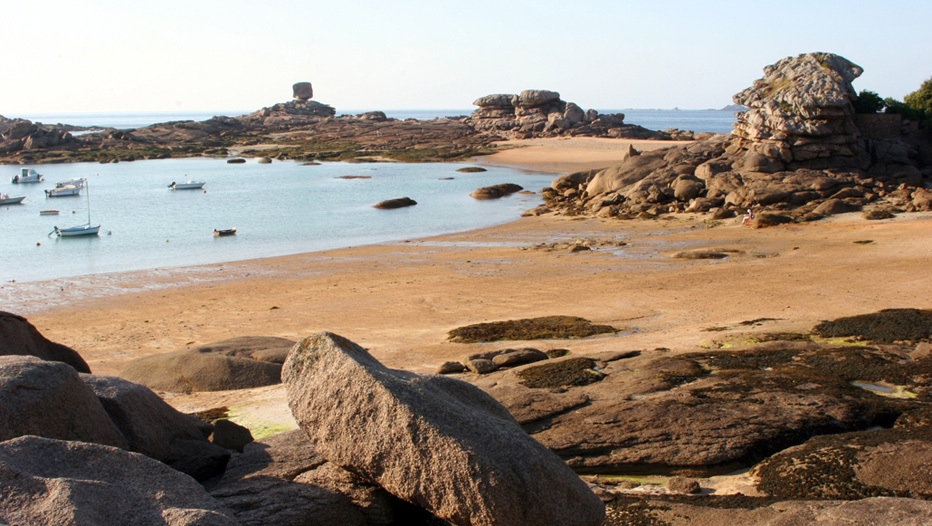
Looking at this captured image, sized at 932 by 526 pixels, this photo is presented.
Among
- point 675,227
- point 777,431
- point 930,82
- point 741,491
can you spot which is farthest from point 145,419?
point 930,82

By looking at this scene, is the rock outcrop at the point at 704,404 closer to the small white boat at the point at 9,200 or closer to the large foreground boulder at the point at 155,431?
the large foreground boulder at the point at 155,431

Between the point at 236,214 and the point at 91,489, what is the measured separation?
4552cm

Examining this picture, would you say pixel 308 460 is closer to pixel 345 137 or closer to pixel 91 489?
pixel 91 489

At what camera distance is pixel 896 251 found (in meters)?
23.0

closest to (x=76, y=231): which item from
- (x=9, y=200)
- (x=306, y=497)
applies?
(x=9, y=200)

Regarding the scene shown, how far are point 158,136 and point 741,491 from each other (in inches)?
4661

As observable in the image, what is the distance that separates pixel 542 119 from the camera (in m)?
100

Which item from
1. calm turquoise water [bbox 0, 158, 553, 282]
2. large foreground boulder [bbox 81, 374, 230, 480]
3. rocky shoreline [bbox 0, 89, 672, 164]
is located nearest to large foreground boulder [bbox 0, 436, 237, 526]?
large foreground boulder [bbox 81, 374, 230, 480]

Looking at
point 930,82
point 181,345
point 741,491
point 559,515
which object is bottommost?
point 181,345

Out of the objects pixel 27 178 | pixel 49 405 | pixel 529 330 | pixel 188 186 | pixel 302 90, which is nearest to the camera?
pixel 49 405

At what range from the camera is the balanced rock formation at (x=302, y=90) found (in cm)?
14712

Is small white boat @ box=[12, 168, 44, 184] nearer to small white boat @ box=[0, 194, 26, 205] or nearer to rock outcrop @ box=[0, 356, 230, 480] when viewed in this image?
small white boat @ box=[0, 194, 26, 205]

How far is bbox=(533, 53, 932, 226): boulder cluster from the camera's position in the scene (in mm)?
33906

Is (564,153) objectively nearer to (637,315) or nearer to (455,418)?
(637,315)
